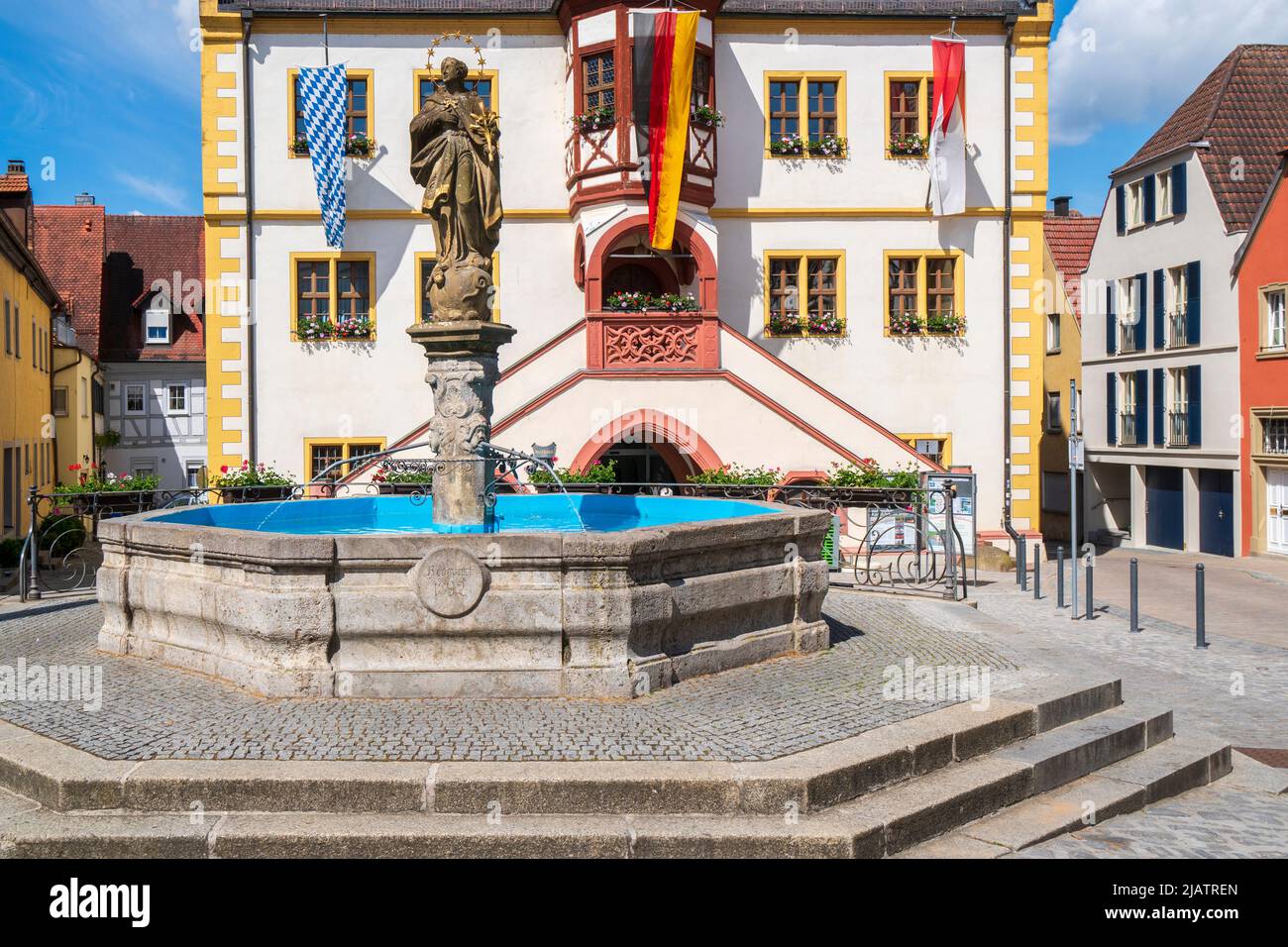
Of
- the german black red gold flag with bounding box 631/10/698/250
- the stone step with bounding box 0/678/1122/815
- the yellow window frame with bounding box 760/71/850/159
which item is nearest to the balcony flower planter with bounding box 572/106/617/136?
the german black red gold flag with bounding box 631/10/698/250

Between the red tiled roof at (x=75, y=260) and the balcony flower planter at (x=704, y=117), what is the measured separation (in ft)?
84.8

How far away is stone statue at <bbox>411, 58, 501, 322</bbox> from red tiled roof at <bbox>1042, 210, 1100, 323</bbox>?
104 ft

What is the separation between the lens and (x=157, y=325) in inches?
1646

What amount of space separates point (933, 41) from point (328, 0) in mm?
12517

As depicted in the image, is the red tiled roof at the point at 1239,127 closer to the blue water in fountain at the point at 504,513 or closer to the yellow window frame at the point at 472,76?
the yellow window frame at the point at 472,76

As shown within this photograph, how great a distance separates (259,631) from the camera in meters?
7.56

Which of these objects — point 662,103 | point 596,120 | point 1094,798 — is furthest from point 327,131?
point 1094,798

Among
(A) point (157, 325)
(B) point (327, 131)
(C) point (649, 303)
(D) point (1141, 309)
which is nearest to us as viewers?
(C) point (649, 303)

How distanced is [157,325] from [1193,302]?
34.3 m

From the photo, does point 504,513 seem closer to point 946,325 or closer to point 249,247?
point 249,247

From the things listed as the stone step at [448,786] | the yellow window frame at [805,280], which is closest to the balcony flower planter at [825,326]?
the yellow window frame at [805,280]

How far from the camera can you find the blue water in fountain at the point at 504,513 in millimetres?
11915

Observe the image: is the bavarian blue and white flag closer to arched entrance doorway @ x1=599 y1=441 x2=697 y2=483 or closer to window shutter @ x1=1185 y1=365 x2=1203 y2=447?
arched entrance doorway @ x1=599 y1=441 x2=697 y2=483

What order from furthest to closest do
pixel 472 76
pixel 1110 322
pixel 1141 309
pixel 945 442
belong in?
pixel 1110 322 < pixel 1141 309 < pixel 945 442 < pixel 472 76
